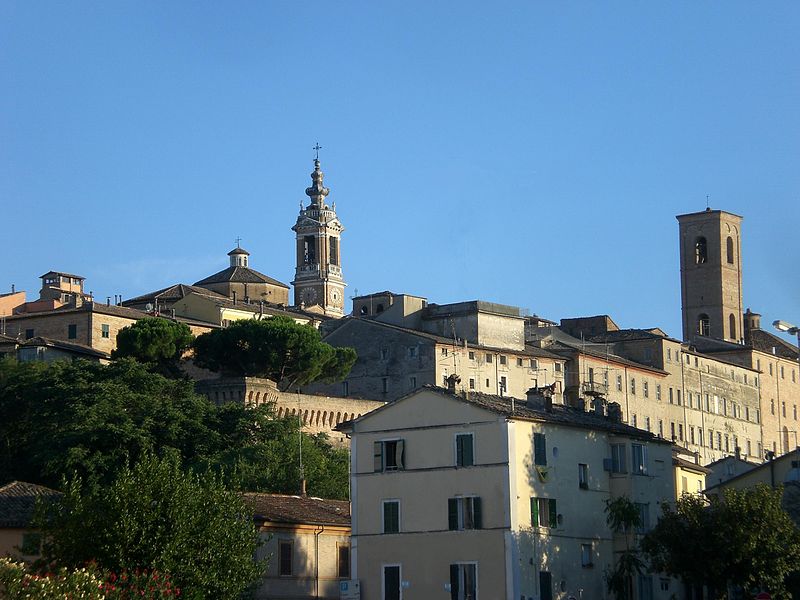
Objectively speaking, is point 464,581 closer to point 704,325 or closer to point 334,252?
point 704,325

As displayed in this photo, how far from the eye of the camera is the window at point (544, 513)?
50.9 meters

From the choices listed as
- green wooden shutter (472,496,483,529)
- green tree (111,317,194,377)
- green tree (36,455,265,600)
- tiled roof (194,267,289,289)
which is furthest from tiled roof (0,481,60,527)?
tiled roof (194,267,289,289)

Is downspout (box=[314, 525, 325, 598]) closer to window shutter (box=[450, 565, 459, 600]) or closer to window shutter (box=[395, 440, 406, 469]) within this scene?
window shutter (box=[395, 440, 406, 469])

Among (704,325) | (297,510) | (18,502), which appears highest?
(704,325)

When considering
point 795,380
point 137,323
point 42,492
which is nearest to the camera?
point 42,492

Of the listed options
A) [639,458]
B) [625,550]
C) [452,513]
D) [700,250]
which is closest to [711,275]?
[700,250]

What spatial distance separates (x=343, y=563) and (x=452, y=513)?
5688 millimetres

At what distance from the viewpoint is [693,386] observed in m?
125

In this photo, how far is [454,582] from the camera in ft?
165

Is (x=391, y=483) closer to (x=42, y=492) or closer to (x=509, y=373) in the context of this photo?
(x=42, y=492)

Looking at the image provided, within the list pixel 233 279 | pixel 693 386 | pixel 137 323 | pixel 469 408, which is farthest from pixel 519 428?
pixel 233 279

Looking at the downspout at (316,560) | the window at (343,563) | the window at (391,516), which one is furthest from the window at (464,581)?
the window at (343,563)

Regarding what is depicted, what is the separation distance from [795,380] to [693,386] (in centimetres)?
1954

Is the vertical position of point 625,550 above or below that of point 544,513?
below
